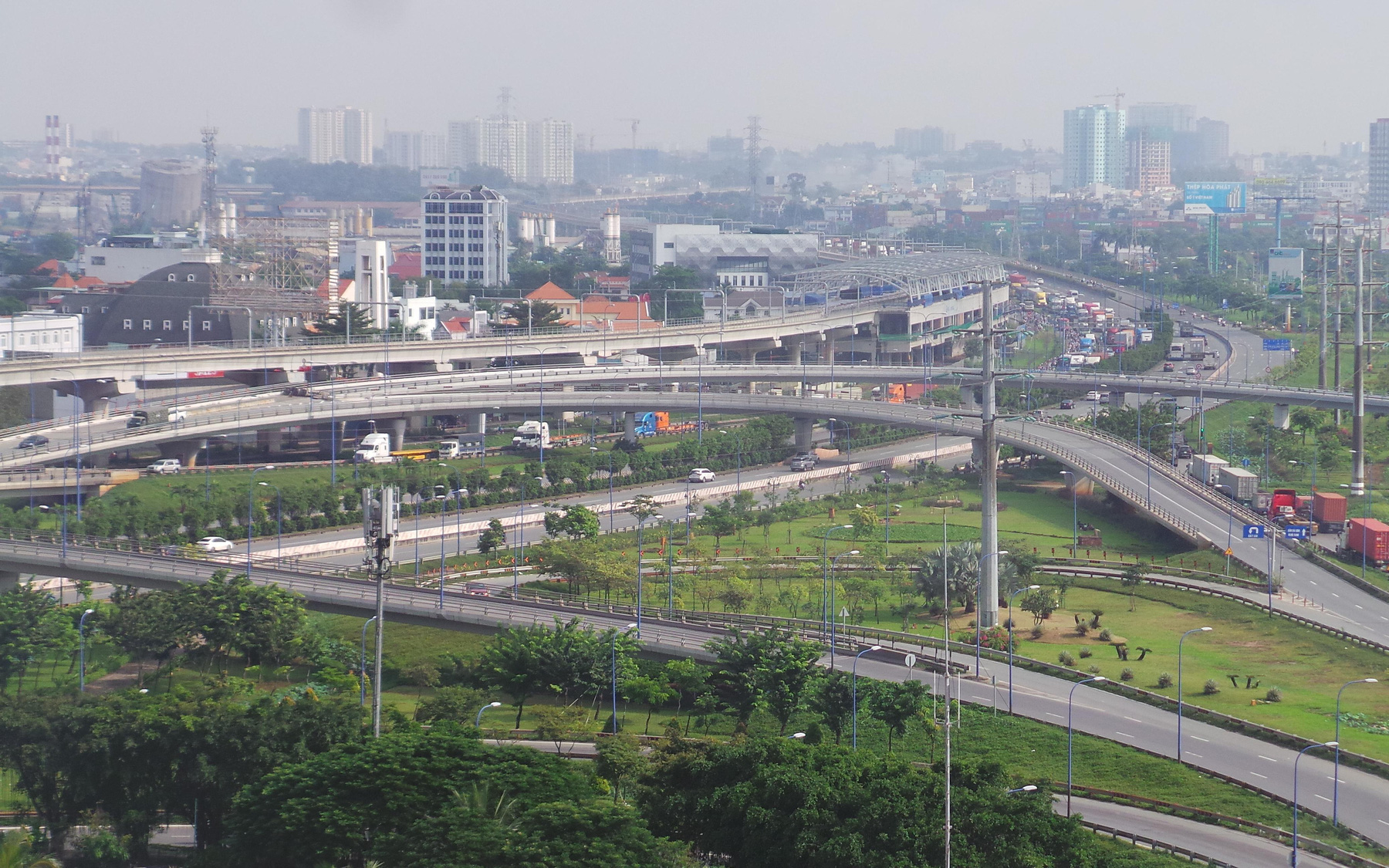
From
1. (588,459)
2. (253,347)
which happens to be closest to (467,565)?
(588,459)

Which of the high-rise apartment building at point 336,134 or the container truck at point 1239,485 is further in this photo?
the high-rise apartment building at point 336,134

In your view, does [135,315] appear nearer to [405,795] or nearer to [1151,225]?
[405,795]

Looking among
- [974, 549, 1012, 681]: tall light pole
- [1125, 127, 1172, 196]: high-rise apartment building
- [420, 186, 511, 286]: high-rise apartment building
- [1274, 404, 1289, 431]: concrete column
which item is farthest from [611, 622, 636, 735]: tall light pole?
[1125, 127, 1172, 196]: high-rise apartment building

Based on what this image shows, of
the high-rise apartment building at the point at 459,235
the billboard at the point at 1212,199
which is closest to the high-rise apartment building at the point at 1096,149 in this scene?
the billboard at the point at 1212,199

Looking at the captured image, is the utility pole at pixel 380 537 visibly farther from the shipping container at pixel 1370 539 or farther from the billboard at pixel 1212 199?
the billboard at pixel 1212 199

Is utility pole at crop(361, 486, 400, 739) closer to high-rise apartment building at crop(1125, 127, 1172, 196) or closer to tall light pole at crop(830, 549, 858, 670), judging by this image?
tall light pole at crop(830, 549, 858, 670)

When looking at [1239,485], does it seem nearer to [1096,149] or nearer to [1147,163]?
[1147,163]

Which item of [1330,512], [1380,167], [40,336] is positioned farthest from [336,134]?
[1330,512]
